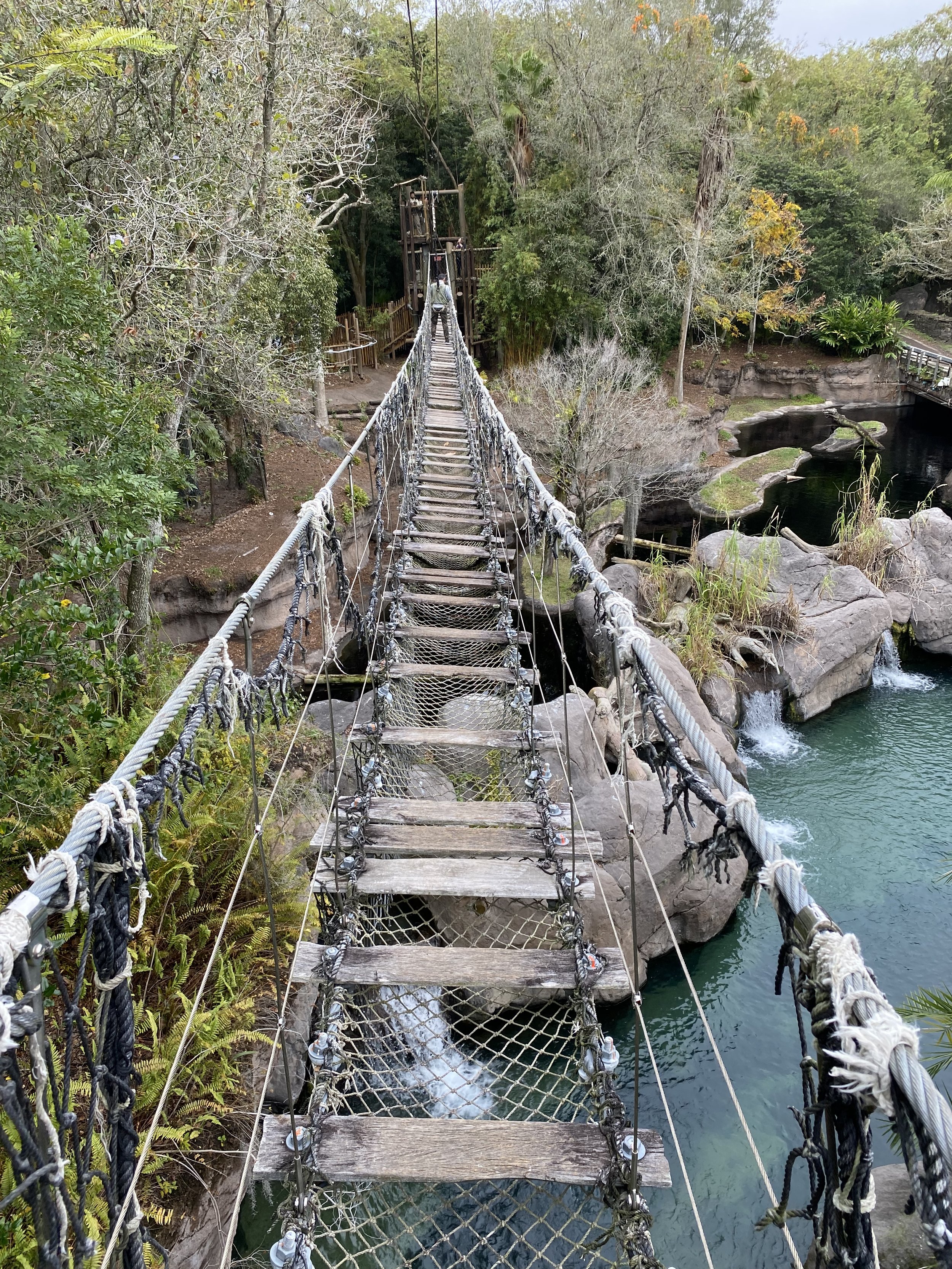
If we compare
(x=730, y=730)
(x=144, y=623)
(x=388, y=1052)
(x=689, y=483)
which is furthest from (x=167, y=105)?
(x=689, y=483)

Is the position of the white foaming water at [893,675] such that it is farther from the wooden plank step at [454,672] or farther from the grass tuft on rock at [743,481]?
the wooden plank step at [454,672]

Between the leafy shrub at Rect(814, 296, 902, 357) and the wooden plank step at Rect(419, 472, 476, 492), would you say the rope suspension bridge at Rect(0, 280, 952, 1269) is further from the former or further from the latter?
the leafy shrub at Rect(814, 296, 902, 357)

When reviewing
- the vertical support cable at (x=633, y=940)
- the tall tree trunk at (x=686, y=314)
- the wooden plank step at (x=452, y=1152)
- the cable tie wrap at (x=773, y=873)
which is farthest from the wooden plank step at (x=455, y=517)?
the tall tree trunk at (x=686, y=314)

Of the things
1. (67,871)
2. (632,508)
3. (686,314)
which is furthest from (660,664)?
(686,314)

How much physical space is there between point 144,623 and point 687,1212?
3.90 meters

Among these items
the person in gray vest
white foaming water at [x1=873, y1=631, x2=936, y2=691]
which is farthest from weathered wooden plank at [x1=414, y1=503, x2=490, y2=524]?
the person in gray vest

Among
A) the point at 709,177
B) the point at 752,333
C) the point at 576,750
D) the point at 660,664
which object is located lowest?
the point at 576,750

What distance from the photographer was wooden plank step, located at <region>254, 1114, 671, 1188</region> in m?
1.49

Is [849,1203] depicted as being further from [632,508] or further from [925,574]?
[925,574]

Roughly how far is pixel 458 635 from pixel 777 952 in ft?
9.87

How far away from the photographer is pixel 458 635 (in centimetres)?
343

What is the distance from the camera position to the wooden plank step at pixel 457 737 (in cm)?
269

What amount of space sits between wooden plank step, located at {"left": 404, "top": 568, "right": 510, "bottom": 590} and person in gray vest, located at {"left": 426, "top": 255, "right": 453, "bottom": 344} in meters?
6.50

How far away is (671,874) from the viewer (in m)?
4.14
